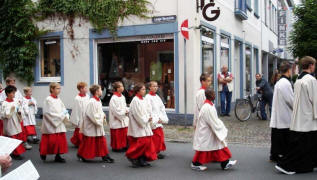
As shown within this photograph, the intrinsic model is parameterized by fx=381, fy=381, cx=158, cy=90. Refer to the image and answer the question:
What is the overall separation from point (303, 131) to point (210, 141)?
62.5 inches

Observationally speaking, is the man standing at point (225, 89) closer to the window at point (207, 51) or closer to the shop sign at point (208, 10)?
the window at point (207, 51)

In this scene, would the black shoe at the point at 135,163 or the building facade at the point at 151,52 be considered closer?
the black shoe at the point at 135,163

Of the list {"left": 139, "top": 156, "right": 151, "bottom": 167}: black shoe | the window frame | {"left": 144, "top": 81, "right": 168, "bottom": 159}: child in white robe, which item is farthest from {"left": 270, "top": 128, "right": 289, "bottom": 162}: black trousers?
the window frame

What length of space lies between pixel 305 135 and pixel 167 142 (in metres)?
4.10

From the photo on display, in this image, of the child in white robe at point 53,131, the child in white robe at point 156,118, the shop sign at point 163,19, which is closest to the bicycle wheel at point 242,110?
the shop sign at point 163,19

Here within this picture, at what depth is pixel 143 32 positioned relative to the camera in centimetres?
1300

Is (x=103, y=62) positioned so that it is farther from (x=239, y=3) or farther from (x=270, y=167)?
(x=270, y=167)

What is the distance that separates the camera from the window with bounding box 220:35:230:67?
51.6 ft

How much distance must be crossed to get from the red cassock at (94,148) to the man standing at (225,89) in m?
7.63

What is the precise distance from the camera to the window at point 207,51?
13333mm

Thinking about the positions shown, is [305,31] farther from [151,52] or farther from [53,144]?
[53,144]

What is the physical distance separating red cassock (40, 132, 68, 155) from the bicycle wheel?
7181mm

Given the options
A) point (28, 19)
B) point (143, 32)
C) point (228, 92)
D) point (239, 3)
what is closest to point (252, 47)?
point (239, 3)

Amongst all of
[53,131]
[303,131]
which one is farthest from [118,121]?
[303,131]
